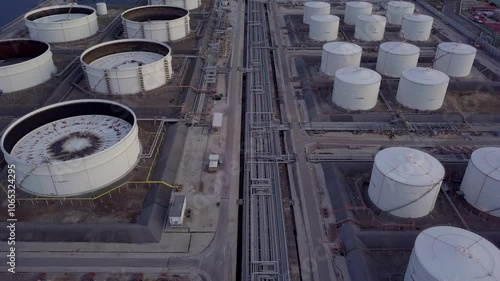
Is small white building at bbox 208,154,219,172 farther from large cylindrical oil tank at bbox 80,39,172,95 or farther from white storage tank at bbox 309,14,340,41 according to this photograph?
white storage tank at bbox 309,14,340,41

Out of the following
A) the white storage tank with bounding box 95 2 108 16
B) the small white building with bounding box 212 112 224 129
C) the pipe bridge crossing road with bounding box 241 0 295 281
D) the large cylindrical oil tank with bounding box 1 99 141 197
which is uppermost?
the white storage tank with bounding box 95 2 108 16

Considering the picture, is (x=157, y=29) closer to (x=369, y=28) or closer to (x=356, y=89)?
(x=356, y=89)

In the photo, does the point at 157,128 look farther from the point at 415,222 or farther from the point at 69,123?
the point at 415,222

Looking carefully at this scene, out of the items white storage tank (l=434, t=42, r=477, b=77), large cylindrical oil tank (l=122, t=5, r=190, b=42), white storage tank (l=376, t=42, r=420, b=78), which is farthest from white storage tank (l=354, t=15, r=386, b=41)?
large cylindrical oil tank (l=122, t=5, r=190, b=42)

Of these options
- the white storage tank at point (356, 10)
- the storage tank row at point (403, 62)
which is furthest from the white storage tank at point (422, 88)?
the white storage tank at point (356, 10)

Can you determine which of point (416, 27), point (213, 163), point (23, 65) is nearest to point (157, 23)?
point (23, 65)
